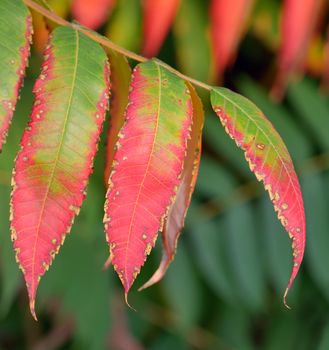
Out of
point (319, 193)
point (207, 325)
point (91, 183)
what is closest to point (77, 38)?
point (91, 183)

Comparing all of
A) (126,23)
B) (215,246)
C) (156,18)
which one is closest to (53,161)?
(156,18)

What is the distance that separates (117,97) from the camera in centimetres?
75

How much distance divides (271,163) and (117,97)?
186 millimetres

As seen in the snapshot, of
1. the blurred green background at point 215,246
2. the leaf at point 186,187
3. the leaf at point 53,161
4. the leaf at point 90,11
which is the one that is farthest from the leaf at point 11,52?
the blurred green background at point 215,246

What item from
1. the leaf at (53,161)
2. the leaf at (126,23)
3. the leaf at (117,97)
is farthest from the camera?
the leaf at (126,23)

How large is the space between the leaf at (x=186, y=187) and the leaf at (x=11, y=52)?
0.13 metres

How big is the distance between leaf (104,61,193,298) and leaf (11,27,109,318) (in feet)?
0.08

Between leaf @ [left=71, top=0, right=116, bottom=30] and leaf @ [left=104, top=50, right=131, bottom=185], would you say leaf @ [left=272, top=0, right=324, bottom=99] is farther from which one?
leaf @ [left=104, top=50, right=131, bottom=185]

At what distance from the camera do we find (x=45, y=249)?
60 cm

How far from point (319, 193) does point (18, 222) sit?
92cm

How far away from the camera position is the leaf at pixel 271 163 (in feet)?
2.03

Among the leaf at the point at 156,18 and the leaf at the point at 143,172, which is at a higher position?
the leaf at the point at 143,172

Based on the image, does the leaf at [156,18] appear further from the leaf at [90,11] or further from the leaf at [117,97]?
the leaf at [117,97]

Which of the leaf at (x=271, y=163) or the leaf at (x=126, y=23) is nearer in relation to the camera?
the leaf at (x=271, y=163)
